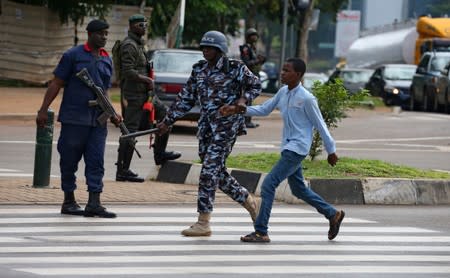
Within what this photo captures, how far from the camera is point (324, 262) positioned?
10461mm

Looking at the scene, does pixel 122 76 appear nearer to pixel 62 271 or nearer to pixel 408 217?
pixel 408 217

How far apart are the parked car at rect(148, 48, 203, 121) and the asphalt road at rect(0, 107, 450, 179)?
653 millimetres

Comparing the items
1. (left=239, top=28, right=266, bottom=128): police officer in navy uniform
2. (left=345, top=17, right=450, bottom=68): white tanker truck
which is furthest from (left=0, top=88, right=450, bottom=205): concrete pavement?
(left=345, top=17, right=450, bottom=68): white tanker truck

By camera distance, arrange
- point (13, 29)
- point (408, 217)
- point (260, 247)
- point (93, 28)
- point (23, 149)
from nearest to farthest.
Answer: point (260, 247)
point (93, 28)
point (408, 217)
point (23, 149)
point (13, 29)

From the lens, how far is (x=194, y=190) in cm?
1494

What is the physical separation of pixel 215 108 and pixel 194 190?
11.4 ft

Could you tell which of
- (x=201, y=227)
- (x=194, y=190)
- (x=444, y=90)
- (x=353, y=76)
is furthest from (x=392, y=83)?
(x=201, y=227)

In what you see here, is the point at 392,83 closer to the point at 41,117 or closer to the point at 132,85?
the point at 132,85

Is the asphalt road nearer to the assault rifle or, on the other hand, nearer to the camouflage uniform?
the assault rifle

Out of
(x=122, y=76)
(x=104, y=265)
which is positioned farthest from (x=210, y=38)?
(x=122, y=76)

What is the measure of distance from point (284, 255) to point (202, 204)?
1.12m

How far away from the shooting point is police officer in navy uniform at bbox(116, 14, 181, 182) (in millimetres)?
15578

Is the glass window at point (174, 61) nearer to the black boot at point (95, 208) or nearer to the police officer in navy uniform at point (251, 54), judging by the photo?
the police officer in navy uniform at point (251, 54)

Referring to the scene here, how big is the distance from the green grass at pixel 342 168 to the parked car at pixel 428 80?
23.5 metres
